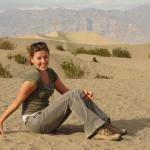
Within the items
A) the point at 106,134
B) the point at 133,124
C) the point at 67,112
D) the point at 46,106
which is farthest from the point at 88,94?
the point at 133,124

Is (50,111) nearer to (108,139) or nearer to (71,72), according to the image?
(108,139)

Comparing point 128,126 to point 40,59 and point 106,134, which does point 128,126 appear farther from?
point 40,59

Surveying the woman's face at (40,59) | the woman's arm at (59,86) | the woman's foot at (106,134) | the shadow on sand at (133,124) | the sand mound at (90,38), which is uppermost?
the sand mound at (90,38)

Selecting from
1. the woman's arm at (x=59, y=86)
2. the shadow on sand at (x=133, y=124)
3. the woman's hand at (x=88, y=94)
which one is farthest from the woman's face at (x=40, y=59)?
the shadow on sand at (x=133, y=124)

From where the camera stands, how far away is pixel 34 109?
7.25 m

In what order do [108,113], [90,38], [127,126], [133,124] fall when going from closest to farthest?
[127,126]
[133,124]
[108,113]
[90,38]

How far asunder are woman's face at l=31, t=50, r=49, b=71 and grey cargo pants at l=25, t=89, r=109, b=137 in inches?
20.0

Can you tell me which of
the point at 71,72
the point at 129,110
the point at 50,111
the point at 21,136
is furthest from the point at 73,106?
the point at 71,72

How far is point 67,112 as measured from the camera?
283 inches

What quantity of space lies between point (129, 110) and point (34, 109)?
3300mm

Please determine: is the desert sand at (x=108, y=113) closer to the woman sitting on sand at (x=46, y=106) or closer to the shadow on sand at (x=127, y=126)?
the shadow on sand at (x=127, y=126)

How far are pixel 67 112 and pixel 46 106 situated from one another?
380mm

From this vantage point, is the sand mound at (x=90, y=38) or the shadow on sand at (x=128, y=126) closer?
the shadow on sand at (x=128, y=126)

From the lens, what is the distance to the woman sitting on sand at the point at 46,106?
7.00 m
